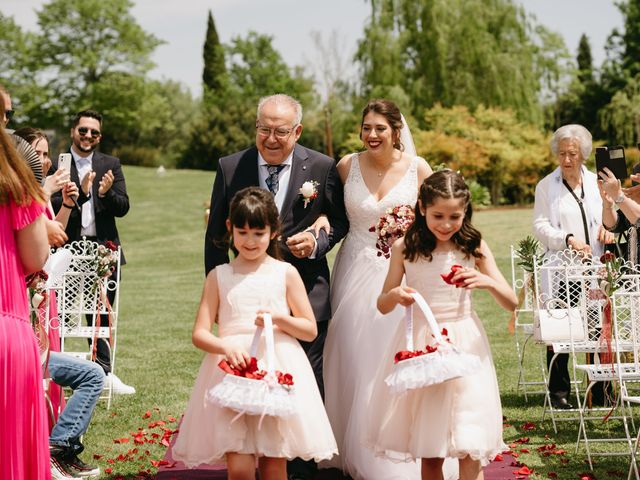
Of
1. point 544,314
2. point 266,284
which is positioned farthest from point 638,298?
point 266,284

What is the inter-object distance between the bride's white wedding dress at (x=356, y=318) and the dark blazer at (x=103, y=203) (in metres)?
2.99

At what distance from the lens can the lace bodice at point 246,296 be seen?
4789mm

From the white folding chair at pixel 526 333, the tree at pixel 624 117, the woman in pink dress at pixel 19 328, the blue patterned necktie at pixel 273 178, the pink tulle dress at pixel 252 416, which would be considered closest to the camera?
the woman in pink dress at pixel 19 328

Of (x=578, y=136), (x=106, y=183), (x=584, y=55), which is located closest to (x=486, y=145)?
(x=578, y=136)

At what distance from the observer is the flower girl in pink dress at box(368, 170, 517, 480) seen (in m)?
4.68

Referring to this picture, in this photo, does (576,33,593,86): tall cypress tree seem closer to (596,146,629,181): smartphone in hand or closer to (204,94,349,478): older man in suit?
(596,146,629,181): smartphone in hand

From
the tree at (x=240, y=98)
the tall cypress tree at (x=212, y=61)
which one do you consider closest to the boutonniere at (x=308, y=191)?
the tree at (x=240, y=98)

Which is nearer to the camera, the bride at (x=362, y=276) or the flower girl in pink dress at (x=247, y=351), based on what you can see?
the flower girl in pink dress at (x=247, y=351)

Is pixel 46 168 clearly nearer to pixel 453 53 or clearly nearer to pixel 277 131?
pixel 277 131

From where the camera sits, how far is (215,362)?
15.5ft

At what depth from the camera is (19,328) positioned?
3.70 m

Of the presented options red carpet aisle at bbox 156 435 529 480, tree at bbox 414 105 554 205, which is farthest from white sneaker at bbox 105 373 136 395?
tree at bbox 414 105 554 205

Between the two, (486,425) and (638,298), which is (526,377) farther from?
(486,425)

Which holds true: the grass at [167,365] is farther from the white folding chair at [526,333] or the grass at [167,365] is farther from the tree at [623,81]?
the tree at [623,81]
